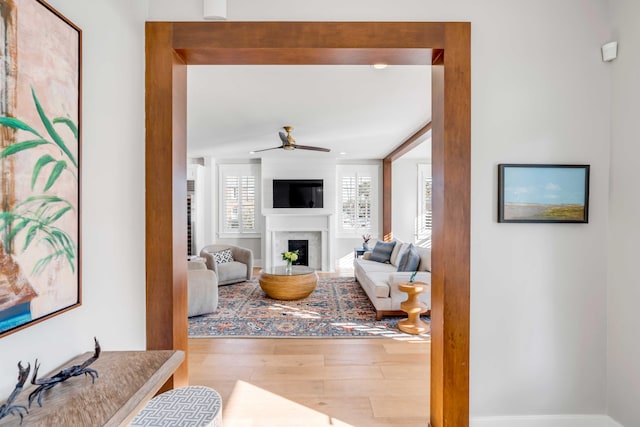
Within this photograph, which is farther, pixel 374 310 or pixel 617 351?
pixel 374 310

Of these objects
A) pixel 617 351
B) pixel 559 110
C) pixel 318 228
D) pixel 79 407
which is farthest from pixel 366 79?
pixel 318 228

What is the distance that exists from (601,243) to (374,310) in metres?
2.83

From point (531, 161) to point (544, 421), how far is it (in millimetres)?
1497

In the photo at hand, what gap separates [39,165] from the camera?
3.65 feet

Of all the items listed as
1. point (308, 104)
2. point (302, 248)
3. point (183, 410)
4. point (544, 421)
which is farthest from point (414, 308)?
point (302, 248)

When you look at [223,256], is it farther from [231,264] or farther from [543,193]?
[543,193]

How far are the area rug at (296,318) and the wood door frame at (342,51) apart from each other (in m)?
1.77

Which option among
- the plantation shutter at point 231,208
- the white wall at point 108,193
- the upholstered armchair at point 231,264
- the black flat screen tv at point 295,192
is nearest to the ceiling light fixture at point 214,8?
the white wall at point 108,193

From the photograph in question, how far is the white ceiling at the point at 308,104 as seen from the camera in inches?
112

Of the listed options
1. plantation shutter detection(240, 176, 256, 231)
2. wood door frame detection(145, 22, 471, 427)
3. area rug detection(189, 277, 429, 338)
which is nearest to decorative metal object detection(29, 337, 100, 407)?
wood door frame detection(145, 22, 471, 427)

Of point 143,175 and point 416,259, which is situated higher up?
point 143,175

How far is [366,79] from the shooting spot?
2.97 meters

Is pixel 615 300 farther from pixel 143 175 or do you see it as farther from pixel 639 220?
pixel 143 175

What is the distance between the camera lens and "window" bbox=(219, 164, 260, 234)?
24.3 feet
